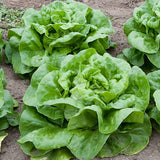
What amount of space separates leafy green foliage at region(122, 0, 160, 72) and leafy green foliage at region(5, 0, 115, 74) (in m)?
0.36

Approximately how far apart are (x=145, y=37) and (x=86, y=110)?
1818 millimetres

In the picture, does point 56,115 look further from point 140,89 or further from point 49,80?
point 140,89

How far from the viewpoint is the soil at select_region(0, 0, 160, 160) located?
11.2ft

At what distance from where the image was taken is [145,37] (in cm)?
445

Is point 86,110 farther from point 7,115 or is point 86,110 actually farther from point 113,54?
point 113,54

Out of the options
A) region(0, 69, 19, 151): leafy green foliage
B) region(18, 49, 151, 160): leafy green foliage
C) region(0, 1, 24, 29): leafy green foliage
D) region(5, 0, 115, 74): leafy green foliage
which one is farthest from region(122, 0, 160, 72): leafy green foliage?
region(0, 1, 24, 29): leafy green foliage

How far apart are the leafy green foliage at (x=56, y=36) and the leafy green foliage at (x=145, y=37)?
36cm

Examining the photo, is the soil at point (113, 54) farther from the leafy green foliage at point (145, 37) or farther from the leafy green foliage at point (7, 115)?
the leafy green foliage at point (145, 37)

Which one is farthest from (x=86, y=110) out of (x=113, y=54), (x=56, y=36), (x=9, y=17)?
(x=9, y=17)

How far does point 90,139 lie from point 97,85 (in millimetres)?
565

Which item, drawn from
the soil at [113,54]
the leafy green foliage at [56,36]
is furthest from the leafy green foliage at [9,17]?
the leafy green foliage at [56,36]

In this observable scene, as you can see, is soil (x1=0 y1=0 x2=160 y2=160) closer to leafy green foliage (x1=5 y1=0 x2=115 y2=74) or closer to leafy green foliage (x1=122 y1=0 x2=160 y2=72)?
leafy green foliage (x1=5 y1=0 x2=115 y2=74)

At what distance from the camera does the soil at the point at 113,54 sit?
342 centimetres

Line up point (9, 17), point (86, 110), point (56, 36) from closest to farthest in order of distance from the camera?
point (86, 110)
point (56, 36)
point (9, 17)
